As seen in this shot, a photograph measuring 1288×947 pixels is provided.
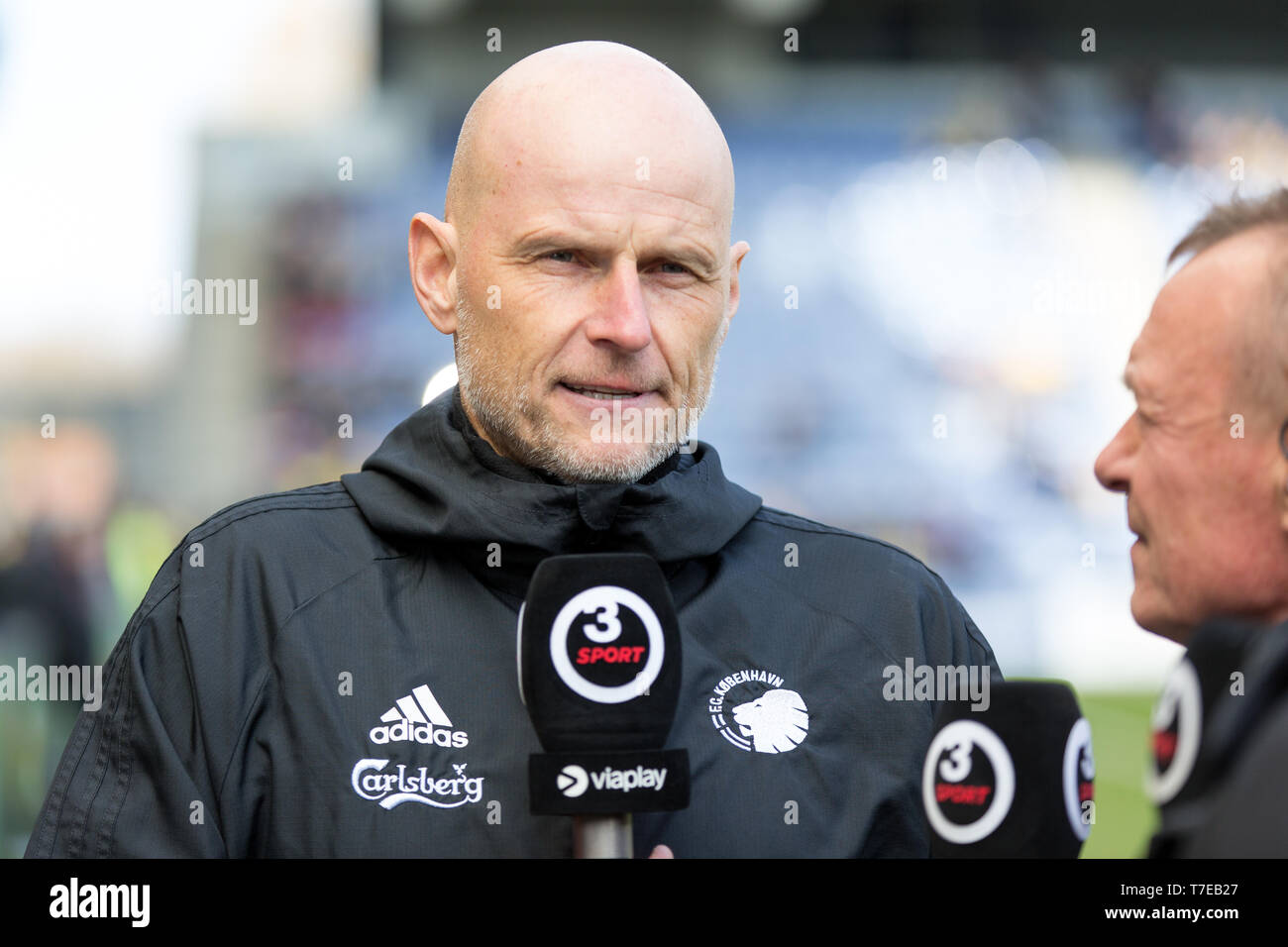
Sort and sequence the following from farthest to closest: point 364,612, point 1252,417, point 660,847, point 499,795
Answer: point 364,612 < point 499,795 < point 660,847 < point 1252,417

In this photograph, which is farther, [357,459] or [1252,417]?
[357,459]

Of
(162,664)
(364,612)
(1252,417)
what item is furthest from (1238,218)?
(162,664)

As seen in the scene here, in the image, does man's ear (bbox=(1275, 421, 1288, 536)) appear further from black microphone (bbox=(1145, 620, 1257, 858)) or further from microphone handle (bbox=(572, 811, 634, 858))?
microphone handle (bbox=(572, 811, 634, 858))

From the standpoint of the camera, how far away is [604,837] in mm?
1123

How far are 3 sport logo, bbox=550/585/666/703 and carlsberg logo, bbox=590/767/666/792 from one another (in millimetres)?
55

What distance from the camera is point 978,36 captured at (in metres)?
7.50

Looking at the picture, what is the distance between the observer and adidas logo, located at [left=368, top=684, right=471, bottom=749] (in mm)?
1463

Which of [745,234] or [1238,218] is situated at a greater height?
[745,234]

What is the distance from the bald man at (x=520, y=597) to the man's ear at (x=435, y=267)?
0.01m

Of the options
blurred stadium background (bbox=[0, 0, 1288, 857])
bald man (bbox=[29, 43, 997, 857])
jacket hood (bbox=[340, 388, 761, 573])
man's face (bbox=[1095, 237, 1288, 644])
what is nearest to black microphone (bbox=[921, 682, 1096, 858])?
man's face (bbox=[1095, 237, 1288, 644])

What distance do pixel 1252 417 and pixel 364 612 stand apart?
91cm

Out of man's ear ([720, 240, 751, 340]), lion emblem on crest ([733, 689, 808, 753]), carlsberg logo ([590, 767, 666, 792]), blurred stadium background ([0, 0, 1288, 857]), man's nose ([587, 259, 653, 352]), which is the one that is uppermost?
blurred stadium background ([0, 0, 1288, 857])

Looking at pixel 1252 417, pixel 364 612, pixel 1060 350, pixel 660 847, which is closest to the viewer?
pixel 1252 417
